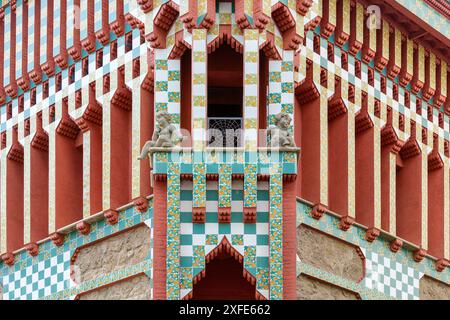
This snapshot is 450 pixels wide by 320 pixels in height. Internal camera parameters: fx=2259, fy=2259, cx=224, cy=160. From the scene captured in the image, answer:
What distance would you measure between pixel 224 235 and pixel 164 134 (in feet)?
7.34

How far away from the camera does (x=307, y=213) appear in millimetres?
46156

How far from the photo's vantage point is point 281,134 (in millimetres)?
43062

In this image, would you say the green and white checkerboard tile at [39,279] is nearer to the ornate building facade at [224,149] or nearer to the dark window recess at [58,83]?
the ornate building facade at [224,149]

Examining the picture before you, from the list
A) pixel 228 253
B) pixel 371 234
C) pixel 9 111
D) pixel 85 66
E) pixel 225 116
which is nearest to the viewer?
pixel 228 253

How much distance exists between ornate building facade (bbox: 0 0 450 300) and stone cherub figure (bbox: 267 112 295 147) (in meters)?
0.04

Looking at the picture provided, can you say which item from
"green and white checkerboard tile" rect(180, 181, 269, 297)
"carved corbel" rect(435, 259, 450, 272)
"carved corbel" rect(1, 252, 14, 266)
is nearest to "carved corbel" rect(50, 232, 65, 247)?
"carved corbel" rect(1, 252, 14, 266)

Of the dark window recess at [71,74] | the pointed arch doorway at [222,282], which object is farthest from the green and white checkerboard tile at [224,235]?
the dark window recess at [71,74]

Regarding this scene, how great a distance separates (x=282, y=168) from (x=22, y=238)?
31.1 feet

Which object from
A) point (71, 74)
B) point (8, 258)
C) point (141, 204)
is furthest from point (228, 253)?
point (8, 258)

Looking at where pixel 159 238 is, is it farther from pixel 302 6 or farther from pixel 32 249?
pixel 32 249

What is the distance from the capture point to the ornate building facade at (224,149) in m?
42.9

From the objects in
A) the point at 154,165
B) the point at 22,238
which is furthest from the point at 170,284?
the point at 22,238

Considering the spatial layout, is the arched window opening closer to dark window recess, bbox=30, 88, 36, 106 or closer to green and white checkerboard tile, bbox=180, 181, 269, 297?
green and white checkerboard tile, bbox=180, 181, 269, 297

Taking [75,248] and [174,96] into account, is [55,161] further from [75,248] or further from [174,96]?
[174,96]
